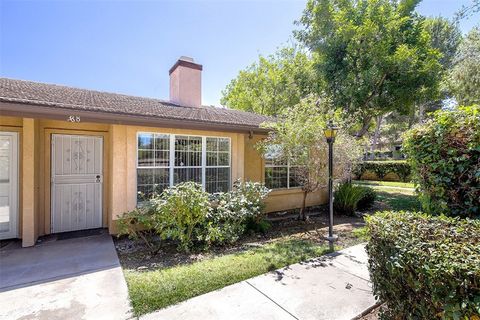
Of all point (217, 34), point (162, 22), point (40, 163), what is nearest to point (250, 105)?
point (217, 34)

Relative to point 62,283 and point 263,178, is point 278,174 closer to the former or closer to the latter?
point 263,178

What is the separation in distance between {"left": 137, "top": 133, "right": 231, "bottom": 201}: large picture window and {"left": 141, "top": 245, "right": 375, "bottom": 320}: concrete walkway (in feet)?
11.6

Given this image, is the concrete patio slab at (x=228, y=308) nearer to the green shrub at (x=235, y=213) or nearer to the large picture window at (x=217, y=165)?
the green shrub at (x=235, y=213)

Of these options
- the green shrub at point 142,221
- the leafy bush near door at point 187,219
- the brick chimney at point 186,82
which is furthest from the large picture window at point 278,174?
the green shrub at point 142,221

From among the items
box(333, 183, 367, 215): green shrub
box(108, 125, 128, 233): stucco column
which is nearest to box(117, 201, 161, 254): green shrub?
box(108, 125, 128, 233): stucco column

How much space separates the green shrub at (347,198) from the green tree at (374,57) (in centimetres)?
393

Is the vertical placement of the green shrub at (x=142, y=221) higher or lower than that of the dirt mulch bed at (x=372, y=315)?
higher

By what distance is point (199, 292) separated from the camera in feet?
11.7

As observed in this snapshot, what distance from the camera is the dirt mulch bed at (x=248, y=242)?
4.86 m

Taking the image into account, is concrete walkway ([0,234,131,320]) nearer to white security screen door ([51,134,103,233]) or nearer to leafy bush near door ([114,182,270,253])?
leafy bush near door ([114,182,270,253])

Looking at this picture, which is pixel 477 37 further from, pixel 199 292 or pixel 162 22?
pixel 199 292

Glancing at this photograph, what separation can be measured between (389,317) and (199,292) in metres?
2.48

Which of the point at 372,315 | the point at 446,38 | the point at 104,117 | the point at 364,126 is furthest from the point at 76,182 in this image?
the point at 446,38

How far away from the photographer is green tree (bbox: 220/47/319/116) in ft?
65.9
